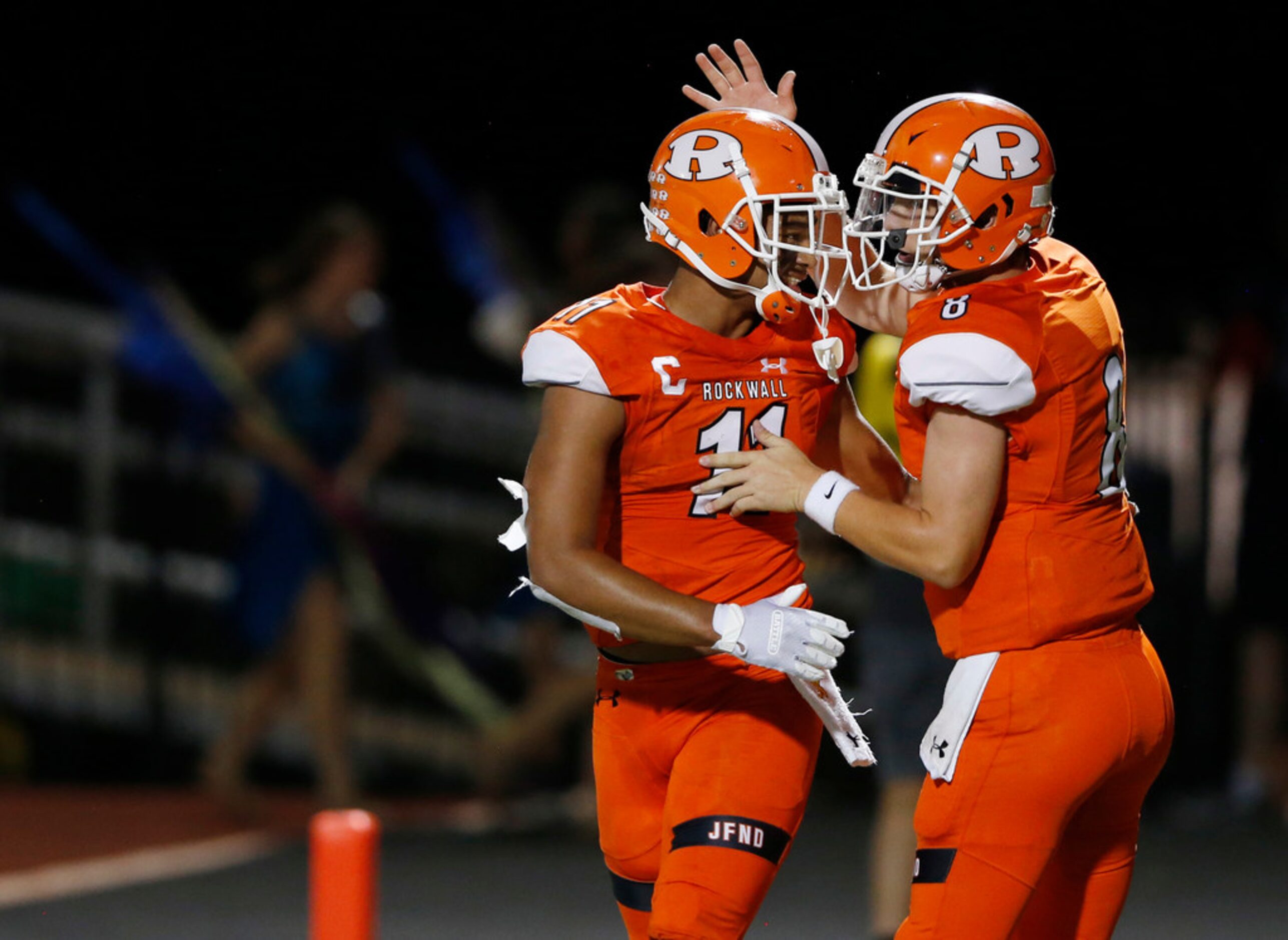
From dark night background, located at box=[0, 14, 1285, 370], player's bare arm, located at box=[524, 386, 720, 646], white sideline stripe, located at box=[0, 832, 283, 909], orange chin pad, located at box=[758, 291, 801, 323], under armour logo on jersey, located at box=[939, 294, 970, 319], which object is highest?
dark night background, located at box=[0, 14, 1285, 370]

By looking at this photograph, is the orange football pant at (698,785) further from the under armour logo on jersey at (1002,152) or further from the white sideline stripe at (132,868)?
the white sideline stripe at (132,868)

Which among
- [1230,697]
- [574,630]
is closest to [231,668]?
[574,630]

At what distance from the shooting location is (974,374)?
2910mm

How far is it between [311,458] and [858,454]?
3920mm

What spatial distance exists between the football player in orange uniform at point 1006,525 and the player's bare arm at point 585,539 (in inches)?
8.4

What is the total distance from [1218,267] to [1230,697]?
7.02 ft

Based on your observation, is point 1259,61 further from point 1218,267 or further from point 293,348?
point 293,348

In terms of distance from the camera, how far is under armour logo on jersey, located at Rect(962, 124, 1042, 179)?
3084 millimetres

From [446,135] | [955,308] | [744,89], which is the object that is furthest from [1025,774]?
[446,135]

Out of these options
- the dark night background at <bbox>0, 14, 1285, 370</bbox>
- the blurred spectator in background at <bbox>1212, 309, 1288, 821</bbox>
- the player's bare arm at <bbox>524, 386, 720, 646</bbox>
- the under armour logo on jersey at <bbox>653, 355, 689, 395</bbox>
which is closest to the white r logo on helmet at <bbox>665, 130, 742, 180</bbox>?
the under armour logo on jersey at <bbox>653, 355, 689, 395</bbox>

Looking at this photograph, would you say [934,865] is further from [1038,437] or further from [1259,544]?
[1259,544]

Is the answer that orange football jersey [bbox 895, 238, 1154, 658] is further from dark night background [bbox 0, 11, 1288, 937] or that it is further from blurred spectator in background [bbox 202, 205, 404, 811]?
blurred spectator in background [bbox 202, 205, 404, 811]

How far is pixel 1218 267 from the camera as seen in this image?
8.73 m

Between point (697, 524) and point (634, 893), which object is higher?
point (697, 524)
